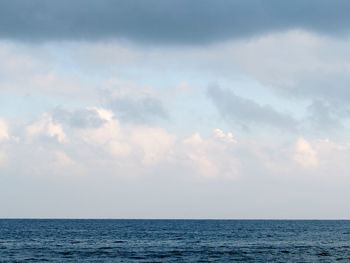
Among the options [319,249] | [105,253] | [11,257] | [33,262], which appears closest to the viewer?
[33,262]

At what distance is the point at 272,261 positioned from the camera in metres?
72.3

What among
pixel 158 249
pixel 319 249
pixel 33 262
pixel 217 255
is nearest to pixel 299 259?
pixel 217 255

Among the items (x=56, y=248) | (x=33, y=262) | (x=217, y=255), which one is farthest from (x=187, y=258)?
(x=56, y=248)

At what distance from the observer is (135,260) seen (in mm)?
74250

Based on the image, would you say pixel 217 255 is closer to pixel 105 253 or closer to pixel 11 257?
pixel 105 253

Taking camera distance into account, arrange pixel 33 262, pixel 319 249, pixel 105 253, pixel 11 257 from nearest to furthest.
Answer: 1. pixel 33 262
2. pixel 11 257
3. pixel 105 253
4. pixel 319 249

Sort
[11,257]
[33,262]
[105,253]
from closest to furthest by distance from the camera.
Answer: [33,262] < [11,257] < [105,253]

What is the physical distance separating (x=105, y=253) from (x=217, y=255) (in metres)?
15.7

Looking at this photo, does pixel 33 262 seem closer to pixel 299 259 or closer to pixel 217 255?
pixel 217 255

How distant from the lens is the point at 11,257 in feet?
250

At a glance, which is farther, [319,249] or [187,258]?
[319,249]

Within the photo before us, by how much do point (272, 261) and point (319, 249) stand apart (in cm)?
2173

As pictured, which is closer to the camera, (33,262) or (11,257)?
(33,262)

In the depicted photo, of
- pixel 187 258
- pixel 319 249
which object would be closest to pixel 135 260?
pixel 187 258
